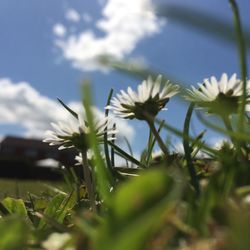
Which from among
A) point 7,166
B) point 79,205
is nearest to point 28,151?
point 7,166

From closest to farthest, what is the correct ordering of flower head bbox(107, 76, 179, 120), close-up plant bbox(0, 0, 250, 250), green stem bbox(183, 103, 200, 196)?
close-up plant bbox(0, 0, 250, 250) < green stem bbox(183, 103, 200, 196) < flower head bbox(107, 76, 179, 120)

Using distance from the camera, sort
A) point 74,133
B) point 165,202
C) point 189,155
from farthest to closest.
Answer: point 74,133 → point 189,155 → point 165,202

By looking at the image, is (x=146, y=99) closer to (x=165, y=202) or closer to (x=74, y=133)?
(x=74, y=133)

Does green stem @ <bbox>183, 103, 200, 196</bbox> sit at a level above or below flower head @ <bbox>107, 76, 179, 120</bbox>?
below

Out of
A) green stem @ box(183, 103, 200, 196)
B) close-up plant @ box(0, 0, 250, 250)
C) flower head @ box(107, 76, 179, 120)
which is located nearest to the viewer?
close-up plant @ box(0, 0, 250, 250)

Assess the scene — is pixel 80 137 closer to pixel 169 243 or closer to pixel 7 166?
pixel 169 243

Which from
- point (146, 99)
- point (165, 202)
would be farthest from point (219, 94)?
point (165, 202)
